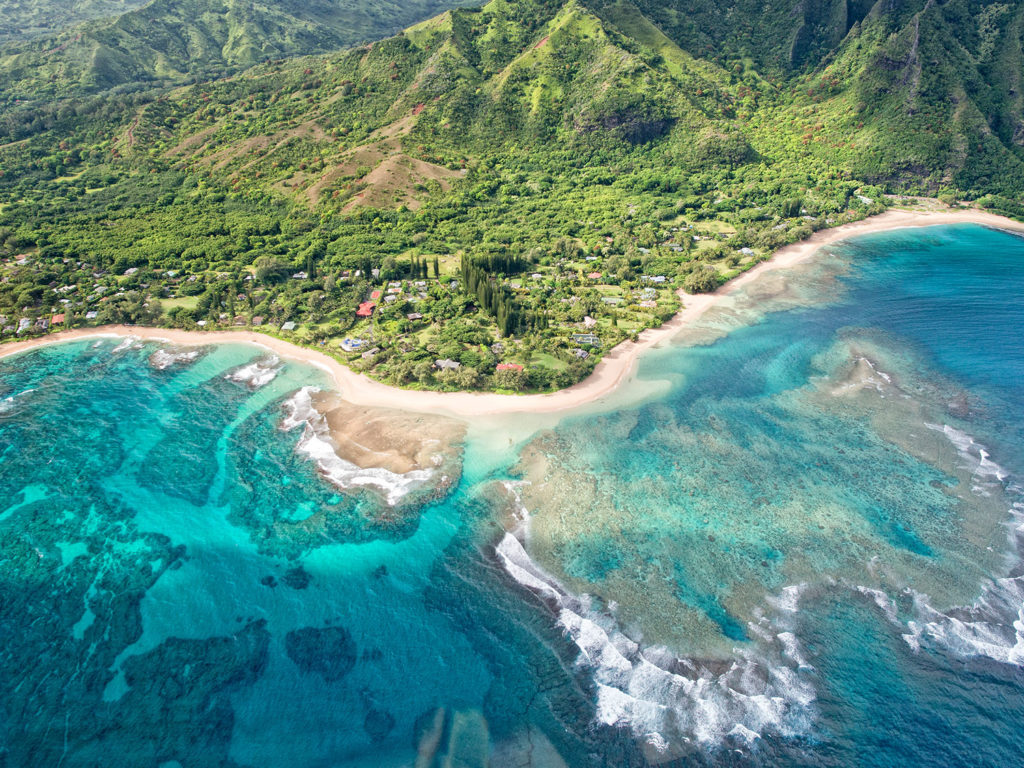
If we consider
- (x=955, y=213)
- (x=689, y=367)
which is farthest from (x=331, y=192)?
(x=955, y=213)

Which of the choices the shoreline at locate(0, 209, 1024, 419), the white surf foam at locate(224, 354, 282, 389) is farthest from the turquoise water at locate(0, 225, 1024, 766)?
the shoreline at locate(0, 209, 1024, 419)

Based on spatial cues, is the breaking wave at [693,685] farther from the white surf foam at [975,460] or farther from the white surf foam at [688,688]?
the white surf foam at [975,460]

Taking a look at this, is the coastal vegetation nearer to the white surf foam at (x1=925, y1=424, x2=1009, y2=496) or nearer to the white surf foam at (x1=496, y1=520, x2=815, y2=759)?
the white surf foam at (x1=496, y1=520, x2=815, y2=759)

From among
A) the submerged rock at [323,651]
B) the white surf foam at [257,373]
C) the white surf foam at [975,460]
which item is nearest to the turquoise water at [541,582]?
the submerged rock at [323,651]

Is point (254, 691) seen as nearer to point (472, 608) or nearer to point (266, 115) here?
point (472, 608)

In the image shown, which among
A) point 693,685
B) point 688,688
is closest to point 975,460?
point 693,685

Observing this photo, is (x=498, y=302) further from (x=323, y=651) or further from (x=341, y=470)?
(x=323, y=651)
